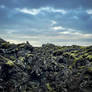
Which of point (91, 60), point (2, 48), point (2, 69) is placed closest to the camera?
point (2, 69)

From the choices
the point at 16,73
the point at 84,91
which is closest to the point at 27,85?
the point at 16,73

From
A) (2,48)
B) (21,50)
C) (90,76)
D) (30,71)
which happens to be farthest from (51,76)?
(2,48)

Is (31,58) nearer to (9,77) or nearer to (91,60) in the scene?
(9,77)

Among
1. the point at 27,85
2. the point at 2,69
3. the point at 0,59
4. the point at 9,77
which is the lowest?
the point at 27,85

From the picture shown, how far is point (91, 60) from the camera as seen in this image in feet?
401

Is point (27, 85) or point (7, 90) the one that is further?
point (27, 85)

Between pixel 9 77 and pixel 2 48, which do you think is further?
pixel 2 48

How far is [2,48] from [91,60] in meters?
98.5

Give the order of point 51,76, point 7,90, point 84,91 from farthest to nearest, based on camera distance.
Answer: point 51,76 → point 7,90 → point 84,91

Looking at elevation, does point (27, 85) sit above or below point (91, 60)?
below

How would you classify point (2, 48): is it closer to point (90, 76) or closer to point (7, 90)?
point (7, 90)

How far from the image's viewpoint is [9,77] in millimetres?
92500

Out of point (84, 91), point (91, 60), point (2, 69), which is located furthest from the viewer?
point (91, 60)

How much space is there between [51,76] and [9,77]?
37.1 m
